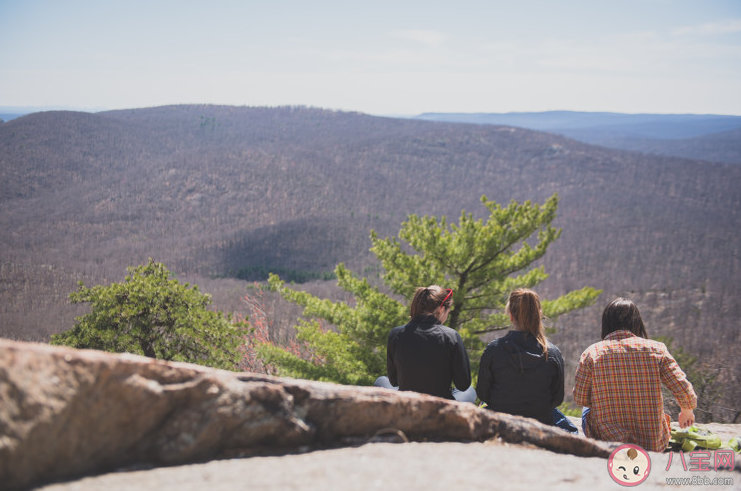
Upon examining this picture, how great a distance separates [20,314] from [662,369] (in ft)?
162

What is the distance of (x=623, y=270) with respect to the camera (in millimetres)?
72938

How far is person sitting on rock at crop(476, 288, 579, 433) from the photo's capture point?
335 centimetres

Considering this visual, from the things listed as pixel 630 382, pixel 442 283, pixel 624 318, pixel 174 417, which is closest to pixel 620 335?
pixel 624 318

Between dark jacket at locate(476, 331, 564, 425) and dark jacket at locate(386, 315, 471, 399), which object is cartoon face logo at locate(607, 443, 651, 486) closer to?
dark jacket at locate(476, 331, 564, 425)

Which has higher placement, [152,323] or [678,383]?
[678,383]

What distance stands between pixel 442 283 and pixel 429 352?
595 centimetres

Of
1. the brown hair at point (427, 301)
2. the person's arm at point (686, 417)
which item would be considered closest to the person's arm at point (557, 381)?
the person's arm at point (686, 417)

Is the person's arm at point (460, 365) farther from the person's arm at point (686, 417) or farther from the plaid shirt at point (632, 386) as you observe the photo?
the person's arm at point (686, 417)

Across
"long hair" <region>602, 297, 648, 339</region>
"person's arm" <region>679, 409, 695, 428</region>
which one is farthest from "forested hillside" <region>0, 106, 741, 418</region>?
"long hair" <region>602, 297, 648, 339</region>

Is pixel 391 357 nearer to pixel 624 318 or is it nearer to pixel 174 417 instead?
pixel 624 318

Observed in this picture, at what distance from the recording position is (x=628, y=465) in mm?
2516

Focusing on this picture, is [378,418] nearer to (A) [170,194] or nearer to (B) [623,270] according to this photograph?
(B) [623,270]

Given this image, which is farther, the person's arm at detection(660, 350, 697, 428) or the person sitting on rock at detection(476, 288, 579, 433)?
the person sitting on rock at detection(476, 288, 579, 433)

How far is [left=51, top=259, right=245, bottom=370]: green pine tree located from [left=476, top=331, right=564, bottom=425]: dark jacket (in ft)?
17.5
